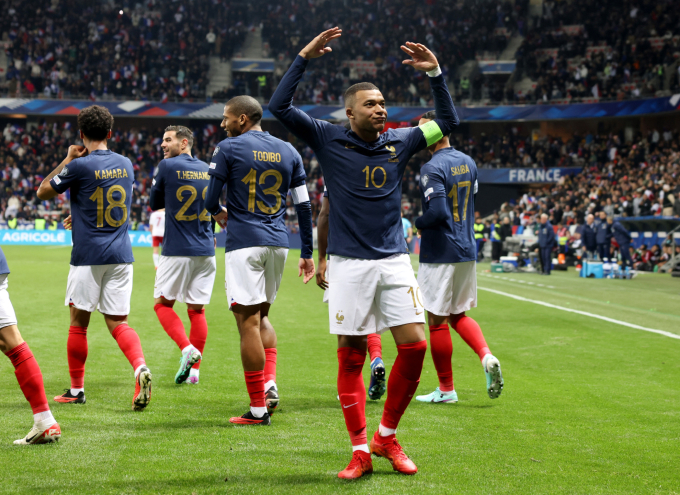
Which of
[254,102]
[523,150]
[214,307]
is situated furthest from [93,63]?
[254,102]

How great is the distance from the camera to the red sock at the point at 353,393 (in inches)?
155

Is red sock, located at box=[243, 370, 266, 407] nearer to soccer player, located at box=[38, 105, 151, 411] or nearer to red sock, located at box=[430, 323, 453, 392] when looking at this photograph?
soccer player, located at box=[38, 105, 151, 411]

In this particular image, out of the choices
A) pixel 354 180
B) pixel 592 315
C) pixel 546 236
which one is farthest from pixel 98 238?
pixel 546 236

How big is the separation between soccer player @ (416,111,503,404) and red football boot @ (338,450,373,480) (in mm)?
2035

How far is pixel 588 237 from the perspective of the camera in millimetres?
25234

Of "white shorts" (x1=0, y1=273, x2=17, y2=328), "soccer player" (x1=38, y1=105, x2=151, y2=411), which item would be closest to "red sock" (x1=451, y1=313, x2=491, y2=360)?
"soccer player" (x1=38, y1=105, x2=151, y2=411)

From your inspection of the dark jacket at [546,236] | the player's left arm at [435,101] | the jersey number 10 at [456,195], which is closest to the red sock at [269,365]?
the jersey number 10 at [456,195]

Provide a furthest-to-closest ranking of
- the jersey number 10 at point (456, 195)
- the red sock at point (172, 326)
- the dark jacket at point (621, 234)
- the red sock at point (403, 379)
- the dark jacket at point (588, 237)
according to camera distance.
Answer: the dark jacket at point (588, 237) < the dark jacket at point (621, 234) < the red sock at point (172, 326) < the jersey number 10 at point (456, 195) < the red sock at point (403, 379)

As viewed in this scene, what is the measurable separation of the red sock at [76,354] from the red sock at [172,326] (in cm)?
96

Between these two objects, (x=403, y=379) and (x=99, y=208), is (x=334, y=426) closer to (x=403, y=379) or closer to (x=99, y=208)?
(x=403, y=379)

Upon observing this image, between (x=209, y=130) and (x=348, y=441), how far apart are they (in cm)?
4287

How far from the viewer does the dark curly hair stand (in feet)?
17.8

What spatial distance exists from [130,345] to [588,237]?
22554 mm

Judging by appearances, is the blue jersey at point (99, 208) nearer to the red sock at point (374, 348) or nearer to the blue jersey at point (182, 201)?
Result: the blue jersey at point (182, 201)
